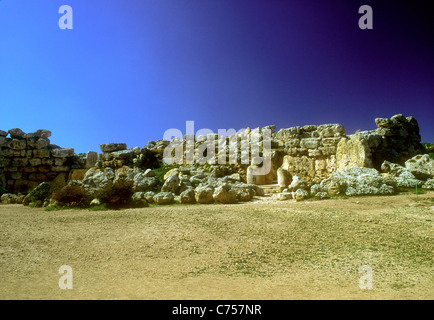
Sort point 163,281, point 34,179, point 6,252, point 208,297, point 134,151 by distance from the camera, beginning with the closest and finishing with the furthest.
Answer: point 208,297, point 163,281, point 6,252, point 34,179, point 134,151

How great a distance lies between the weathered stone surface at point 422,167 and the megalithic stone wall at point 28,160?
71.9 feet

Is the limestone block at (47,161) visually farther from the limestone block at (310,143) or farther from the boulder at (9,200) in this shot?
the limestone block at (310,143)

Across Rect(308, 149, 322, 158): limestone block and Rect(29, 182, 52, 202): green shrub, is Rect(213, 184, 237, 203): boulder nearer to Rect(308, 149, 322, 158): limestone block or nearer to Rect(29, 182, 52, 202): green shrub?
Rect(308, 149, 322, 158): limestone block

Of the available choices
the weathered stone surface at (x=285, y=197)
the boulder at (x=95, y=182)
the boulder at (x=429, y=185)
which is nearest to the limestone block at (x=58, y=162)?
the boulder at (x=95, y=182)

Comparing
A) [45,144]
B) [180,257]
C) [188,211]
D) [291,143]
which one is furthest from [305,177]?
[45,144]

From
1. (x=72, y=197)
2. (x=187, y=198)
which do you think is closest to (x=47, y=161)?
(x=72, y=197)

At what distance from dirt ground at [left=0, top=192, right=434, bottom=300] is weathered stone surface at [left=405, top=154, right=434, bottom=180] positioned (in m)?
4.95

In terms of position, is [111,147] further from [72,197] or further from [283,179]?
[283,179]

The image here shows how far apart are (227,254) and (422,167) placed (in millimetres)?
12500

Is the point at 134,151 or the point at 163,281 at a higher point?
the point at 134,151

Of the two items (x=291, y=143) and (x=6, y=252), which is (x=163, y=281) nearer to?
(x=6, y=252)

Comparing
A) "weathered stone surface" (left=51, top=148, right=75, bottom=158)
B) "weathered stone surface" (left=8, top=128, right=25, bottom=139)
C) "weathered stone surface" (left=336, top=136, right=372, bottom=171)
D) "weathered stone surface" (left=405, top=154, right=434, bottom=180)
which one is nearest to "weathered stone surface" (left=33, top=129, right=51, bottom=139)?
"weathered stone surface" (left=8, top=128, right=25, bottom=139)

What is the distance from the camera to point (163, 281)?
13.9ft
